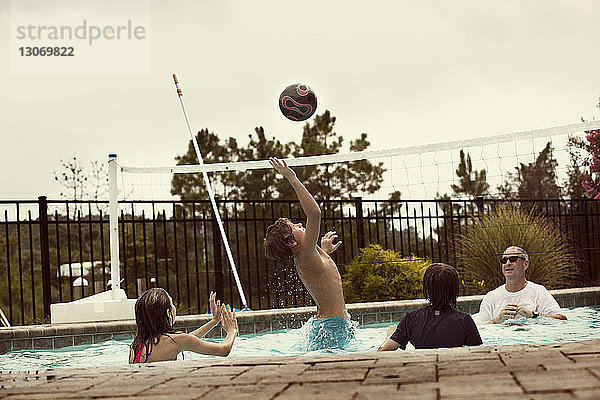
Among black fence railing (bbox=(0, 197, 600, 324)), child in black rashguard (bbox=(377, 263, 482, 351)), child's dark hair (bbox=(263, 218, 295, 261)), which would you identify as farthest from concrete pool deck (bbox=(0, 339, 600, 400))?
black fence railing (bbox=(0, 197, 600, 324))

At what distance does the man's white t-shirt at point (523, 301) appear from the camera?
21.4ft

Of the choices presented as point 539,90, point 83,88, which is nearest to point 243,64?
point 83,88

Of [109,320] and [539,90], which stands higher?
[539,90]

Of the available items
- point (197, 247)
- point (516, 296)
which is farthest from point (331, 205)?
point (516, 296)

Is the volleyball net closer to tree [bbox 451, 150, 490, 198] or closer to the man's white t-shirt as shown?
tree [bbox 451, 150, 490, 198]

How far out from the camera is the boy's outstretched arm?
4930 mm

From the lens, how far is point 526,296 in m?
6.63

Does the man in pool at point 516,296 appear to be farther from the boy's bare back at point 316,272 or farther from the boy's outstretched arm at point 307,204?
the boy's outstretched arm at point 307,204

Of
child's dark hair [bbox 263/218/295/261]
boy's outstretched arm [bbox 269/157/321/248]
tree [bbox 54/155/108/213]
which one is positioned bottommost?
child's dark hair [bbox 263/218/295/261]

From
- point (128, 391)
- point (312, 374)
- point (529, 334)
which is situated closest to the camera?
point (128, 391)

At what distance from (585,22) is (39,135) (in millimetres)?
14013

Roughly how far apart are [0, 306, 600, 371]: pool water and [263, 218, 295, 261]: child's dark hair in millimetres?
663

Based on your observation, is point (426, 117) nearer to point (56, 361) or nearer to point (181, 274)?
point (181, 274)

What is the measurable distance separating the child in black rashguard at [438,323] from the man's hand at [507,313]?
2.19 meters
